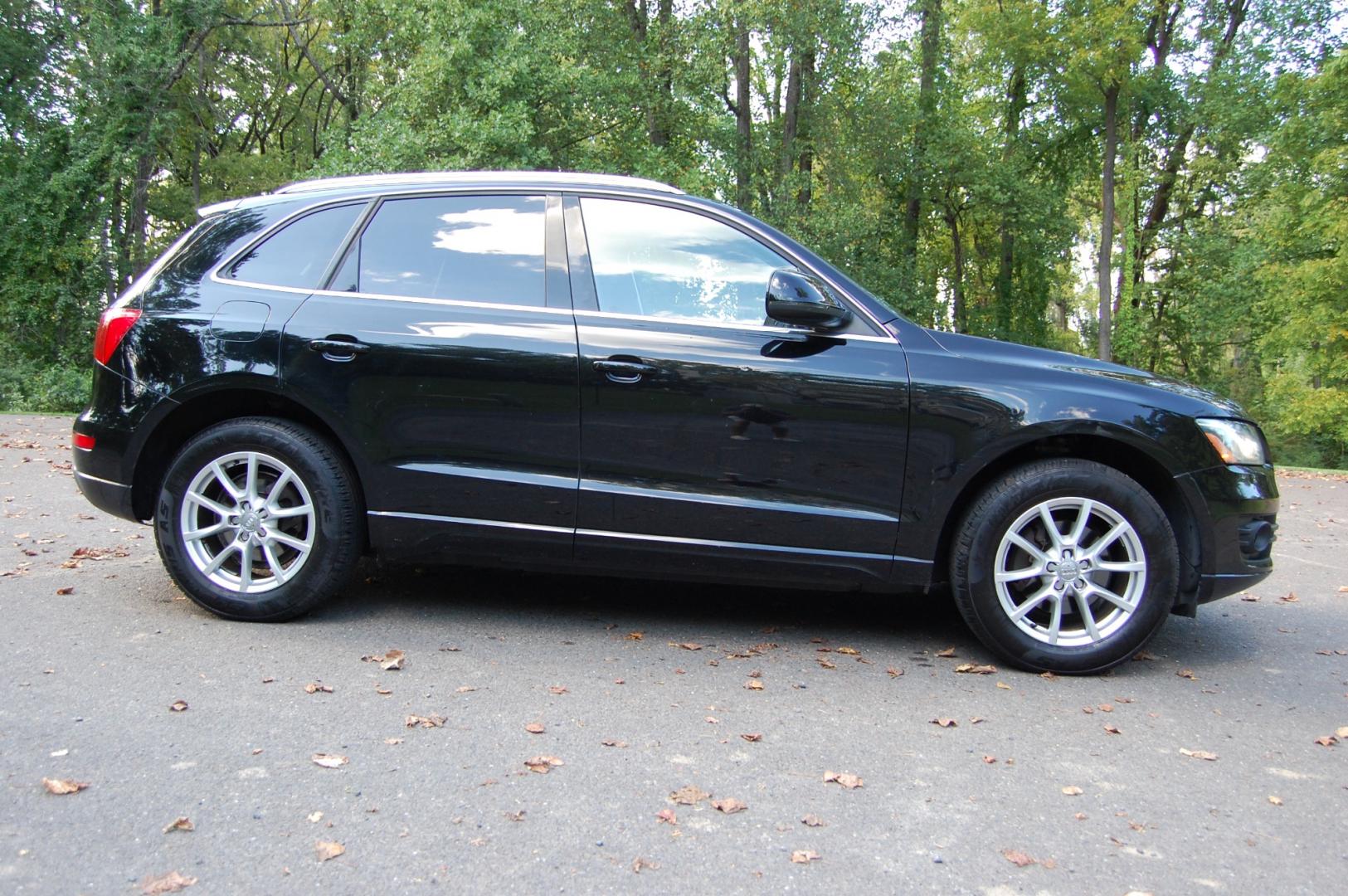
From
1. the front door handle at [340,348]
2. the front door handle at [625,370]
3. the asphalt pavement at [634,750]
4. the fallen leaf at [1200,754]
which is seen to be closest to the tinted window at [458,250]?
the front door handle at [340,348]

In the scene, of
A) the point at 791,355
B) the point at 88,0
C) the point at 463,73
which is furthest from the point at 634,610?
the point at 88,0

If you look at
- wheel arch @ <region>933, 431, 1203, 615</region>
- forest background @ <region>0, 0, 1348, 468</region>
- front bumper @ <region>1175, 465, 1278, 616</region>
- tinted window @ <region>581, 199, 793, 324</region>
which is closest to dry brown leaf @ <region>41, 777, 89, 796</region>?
tinted window @ <region>581, 199, 793, 324</region>

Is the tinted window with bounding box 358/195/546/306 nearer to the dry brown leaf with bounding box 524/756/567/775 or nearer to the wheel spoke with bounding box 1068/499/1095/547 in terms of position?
the dry brown leaf with bounding box 524/756/567/775

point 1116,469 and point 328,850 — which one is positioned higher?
point 1116,469

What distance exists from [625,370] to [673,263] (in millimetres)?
538

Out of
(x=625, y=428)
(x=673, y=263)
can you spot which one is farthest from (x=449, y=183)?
(x=625, y=428)

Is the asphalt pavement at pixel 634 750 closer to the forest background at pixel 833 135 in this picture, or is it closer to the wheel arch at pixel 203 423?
the wheel arch at pixel 203 423

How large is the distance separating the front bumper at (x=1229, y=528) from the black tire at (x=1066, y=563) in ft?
0.47

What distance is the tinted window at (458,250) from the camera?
4.25 meters

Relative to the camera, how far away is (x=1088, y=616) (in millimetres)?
4008

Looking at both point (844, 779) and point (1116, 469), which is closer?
point (844, 779)

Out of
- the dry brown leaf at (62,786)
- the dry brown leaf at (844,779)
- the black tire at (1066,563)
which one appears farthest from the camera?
the black tire at (1066,563)

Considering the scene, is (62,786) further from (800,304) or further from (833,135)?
(833,135)

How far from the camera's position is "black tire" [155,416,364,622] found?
4.20 metres
